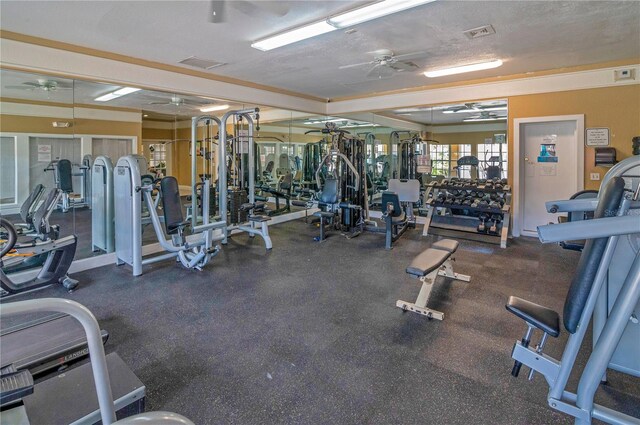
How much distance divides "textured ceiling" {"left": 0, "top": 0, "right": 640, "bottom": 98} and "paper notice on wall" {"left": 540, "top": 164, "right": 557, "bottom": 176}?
4.93ft

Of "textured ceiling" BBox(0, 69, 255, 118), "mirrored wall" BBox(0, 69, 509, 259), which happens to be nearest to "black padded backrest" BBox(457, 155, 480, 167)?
"mirrored wall" BBox(0, 69, 509, 259)

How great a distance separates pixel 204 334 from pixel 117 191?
8.15 feet

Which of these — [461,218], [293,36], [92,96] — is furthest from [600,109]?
[92,96]

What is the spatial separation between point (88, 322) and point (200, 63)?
4.46 m

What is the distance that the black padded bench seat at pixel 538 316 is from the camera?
5.71ft

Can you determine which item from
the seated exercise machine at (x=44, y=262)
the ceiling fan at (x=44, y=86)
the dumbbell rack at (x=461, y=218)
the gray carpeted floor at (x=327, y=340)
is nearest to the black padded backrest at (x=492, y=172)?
the dumbbell rack at (x=461, y=218)

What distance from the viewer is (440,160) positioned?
6.92m

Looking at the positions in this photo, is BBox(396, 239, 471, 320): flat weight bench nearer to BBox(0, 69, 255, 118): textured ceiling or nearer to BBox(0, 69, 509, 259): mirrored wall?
BBox(0, 69, 509, 259): mirrored wall

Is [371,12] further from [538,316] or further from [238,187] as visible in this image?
[238,187]

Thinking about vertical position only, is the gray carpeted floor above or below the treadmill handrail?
below

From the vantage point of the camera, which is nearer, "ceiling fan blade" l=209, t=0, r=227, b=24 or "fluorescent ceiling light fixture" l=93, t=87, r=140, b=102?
"ceiling fan blade" l=209, t=0, r=227, b=24

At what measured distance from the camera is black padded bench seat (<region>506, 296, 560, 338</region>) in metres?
1.74

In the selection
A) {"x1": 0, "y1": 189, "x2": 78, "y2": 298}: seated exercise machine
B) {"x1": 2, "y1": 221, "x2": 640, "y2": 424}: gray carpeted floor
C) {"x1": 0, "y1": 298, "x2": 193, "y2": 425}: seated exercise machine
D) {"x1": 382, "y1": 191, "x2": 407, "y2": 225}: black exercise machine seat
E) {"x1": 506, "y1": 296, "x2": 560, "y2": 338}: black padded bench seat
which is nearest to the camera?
{"x1": 0, "y1": 298, "x2": 193, "y2": 425}: seated exercise machine

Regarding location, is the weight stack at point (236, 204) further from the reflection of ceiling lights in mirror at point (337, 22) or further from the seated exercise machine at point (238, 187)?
the reflection of ceiling lights in mirror at point (337, 22)
